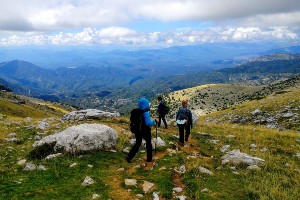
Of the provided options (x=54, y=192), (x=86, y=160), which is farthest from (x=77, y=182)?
(x=86, y=160)

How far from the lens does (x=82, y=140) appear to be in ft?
59.8

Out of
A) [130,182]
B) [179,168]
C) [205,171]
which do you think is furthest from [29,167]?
[205,171]

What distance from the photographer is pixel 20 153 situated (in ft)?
61.4

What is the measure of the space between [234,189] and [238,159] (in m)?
3.85

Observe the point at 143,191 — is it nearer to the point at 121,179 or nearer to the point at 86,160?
the point at 121,179

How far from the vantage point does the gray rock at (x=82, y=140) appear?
59.3 ft

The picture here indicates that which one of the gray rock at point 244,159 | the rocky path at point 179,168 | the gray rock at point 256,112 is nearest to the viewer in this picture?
the rocky path at point 179,168

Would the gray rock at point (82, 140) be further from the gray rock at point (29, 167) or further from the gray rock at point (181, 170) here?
the gray rock at point (181, 170)

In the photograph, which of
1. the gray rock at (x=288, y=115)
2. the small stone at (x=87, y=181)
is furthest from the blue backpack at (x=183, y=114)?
the gray rock at (x=288, y=115)

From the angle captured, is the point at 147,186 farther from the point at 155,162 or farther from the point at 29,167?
the point at 29,167

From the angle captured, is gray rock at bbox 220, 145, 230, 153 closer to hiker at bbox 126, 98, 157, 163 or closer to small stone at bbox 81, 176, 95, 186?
hiker at bbox 126, 98, 157, 163

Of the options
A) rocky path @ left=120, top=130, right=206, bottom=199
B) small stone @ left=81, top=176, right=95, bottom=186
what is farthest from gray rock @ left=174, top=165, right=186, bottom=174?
small stone @ left=81, top=176, right=95, bottom=186

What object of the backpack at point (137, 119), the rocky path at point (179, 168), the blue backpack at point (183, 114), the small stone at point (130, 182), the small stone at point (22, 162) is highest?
the backpack at point (137, 119)

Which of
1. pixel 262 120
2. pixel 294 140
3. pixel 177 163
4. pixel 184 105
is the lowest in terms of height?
pixel 262 120
